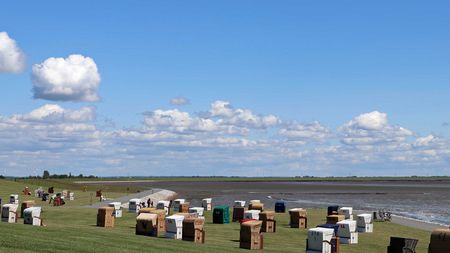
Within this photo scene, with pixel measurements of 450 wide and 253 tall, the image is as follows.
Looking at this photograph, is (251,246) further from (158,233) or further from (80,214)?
(80,214)

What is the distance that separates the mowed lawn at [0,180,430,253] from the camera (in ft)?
76.0

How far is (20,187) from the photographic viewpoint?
102375 mm

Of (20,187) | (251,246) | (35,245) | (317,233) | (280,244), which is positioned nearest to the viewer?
(35,245)

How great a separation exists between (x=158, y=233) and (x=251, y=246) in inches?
283

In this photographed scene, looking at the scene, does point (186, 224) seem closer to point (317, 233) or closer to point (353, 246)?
point (317, 233)

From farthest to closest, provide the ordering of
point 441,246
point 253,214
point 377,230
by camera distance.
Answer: point 377,230 < point 253,214 < point 441,246

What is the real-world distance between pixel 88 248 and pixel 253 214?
902 inches

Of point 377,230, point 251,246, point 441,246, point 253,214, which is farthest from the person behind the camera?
point 377,230

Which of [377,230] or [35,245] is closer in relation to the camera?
[35,245]

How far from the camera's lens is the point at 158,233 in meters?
36.3

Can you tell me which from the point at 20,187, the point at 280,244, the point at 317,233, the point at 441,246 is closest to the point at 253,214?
the point at 280,244

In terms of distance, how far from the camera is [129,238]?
29.4 metres

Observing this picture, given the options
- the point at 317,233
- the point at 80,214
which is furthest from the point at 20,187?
the point at 317,233

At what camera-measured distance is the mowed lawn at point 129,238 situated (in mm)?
23172
